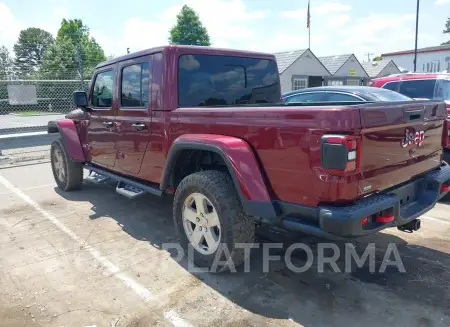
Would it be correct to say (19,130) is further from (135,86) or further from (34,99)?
(135,86)

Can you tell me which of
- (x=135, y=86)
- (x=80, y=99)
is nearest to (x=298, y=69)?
(x=80, y=99)

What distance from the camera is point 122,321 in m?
2.79

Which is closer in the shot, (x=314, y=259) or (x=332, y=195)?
(x=332, y=195)

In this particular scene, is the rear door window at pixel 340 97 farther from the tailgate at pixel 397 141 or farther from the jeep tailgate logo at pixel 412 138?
the jeep tailgate logo at pixel 412 138

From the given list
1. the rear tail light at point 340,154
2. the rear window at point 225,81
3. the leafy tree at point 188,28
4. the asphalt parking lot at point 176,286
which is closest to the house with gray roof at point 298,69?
the rear window at point 225,81

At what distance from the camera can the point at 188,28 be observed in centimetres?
5497

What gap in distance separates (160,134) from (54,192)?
3.45m

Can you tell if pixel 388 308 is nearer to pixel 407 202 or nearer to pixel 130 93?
pixel 407 202

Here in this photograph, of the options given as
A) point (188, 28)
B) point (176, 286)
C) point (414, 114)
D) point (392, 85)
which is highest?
point (188, 28)

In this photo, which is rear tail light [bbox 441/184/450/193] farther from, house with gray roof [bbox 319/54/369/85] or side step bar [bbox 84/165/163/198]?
house with gray roof [bbox 319/54/369/85]

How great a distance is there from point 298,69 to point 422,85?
63.4 feet

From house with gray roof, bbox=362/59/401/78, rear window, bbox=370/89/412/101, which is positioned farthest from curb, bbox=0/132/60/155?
house with gray roof, bbox=362/59/401/78

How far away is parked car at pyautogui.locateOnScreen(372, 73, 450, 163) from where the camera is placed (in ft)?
24.1

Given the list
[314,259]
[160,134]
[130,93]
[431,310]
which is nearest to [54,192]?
[130,93]
